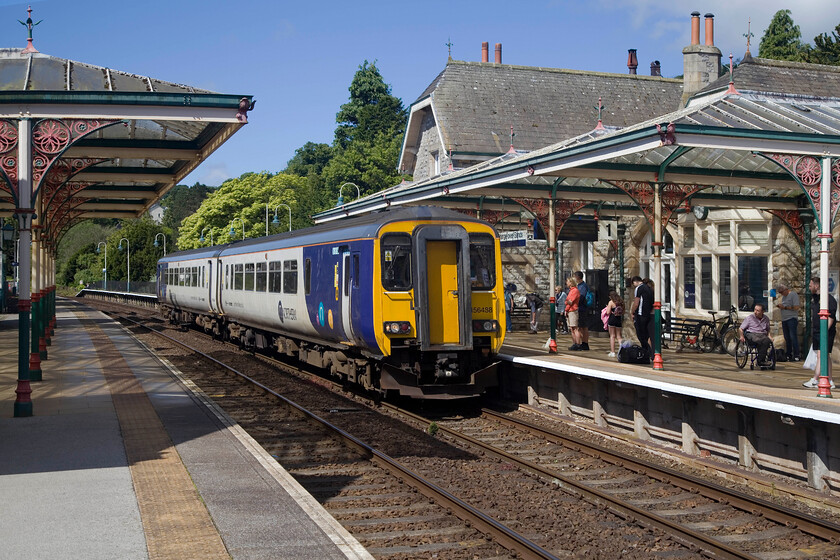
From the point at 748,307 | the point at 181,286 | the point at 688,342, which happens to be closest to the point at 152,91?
the point at 688,342

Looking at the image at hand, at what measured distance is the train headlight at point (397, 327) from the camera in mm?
13312

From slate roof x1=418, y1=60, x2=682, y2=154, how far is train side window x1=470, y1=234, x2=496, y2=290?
→ 681 inches

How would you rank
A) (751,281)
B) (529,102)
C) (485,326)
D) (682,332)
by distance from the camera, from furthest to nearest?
(529,102) → (751,281) → (682,332) → (485,326)

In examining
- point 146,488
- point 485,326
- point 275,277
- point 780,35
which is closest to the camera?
point 146,488

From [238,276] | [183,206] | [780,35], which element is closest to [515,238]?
[238,276]

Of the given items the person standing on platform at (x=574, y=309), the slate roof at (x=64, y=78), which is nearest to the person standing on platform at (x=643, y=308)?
the person standing on platform at (x=574, y=309)

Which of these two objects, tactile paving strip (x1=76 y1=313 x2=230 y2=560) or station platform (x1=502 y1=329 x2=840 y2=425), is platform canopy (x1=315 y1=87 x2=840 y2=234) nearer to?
station platform (x1=502 y1=329 x2=840 y2=425)

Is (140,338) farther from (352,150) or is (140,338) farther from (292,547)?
(352,150)

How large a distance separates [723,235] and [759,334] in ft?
24.5

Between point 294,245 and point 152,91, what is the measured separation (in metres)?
5.21

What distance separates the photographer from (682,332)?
60.1ft

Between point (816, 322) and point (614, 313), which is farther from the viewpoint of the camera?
point (614, 313)

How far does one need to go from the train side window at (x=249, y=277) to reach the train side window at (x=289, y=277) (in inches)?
135

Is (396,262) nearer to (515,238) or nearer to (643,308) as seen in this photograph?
(643,308)
